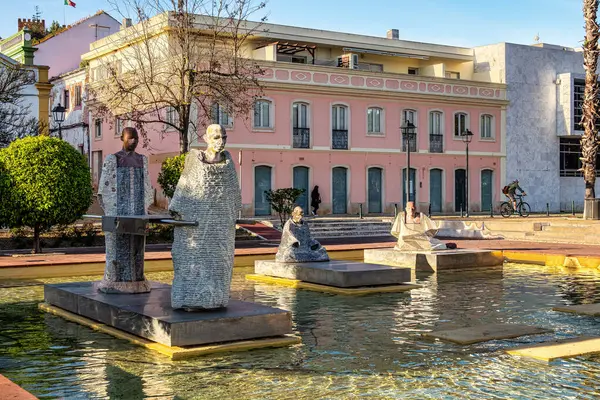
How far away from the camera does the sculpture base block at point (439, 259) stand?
16.3 meters

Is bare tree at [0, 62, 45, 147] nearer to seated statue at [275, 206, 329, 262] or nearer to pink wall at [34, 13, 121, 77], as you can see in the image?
pink wall at [34, 13, 121, 77]

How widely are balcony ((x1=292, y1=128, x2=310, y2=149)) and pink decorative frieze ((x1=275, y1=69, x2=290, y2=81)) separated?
7.73 feet

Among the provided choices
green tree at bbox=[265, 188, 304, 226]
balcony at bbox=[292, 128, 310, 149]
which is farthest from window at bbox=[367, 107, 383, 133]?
green tree at bbox=[265, 188, 304, 226]

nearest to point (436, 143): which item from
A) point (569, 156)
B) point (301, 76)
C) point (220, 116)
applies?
point (301, 76)

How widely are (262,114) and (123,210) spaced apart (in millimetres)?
25469

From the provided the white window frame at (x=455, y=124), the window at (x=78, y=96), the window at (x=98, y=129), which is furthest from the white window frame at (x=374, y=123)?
the window at (x=78, y=96)

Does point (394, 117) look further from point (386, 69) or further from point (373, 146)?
point (386, 69)

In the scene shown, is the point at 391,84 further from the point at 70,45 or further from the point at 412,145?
the point at 70,45

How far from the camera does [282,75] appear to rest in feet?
118

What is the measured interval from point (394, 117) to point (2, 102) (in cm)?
1784

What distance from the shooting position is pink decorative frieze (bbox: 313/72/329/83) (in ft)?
121

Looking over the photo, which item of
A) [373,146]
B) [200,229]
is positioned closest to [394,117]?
[373,146]

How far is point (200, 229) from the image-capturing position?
8672 millimetres

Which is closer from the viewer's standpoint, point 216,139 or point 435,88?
point 216,139
